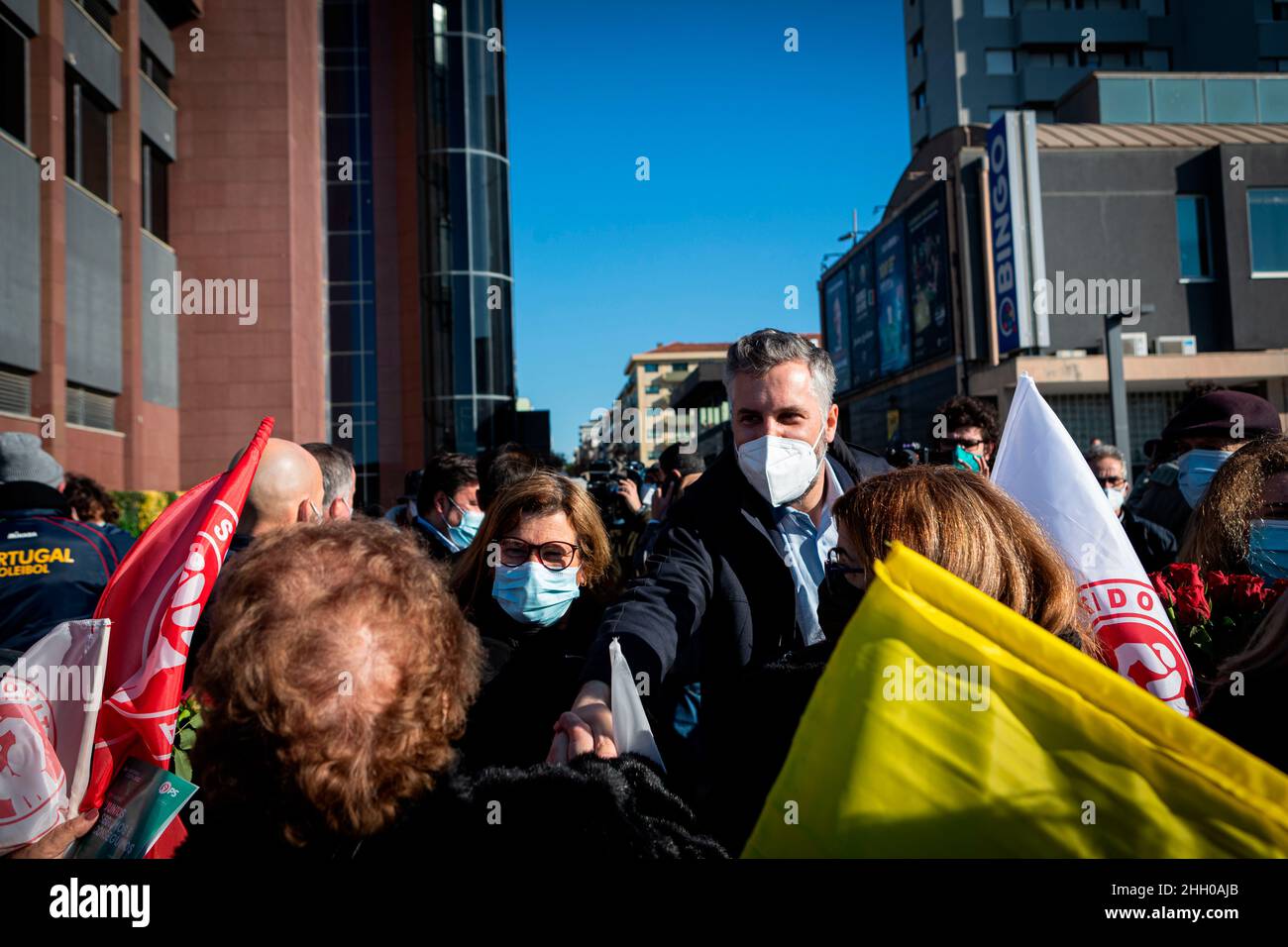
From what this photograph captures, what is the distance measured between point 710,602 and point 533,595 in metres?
0.79

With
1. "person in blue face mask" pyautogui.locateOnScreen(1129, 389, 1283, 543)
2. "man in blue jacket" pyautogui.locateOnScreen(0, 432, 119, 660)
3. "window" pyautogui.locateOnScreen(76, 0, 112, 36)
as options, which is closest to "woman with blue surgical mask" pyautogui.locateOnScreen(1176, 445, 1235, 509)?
"person in blue face mask" pyautogui.locateOnScreen(1129, 389, 1283, 543)

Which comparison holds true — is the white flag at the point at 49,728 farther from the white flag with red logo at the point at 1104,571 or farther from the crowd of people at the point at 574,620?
the white flag with red logo at the point at 1104,571

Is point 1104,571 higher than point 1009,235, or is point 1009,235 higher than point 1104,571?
point 1009,235

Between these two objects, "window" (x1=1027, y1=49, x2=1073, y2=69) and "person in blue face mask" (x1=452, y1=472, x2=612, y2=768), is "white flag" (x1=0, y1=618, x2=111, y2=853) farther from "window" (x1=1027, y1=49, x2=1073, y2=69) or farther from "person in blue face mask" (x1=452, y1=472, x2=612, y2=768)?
"window" (x1=1027, y1=49, x2=1073, y2=69)

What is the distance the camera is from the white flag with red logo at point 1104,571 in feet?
7.02

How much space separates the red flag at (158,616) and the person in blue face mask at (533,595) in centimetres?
84

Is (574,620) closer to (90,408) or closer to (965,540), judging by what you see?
(965,540)

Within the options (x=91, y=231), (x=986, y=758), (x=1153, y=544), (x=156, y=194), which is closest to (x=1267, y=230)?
(x=1153, y=544)

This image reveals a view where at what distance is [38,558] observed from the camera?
Answer: 348cm

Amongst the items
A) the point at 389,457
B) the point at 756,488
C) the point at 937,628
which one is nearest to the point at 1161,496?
the point at 756,488

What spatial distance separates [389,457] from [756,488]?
81.7ft

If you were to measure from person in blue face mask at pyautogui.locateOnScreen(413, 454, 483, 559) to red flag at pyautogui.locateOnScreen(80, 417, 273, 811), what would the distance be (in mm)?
2854

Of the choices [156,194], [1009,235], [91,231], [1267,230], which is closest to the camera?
[91,231]

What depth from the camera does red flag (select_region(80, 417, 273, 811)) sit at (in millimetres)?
1910
